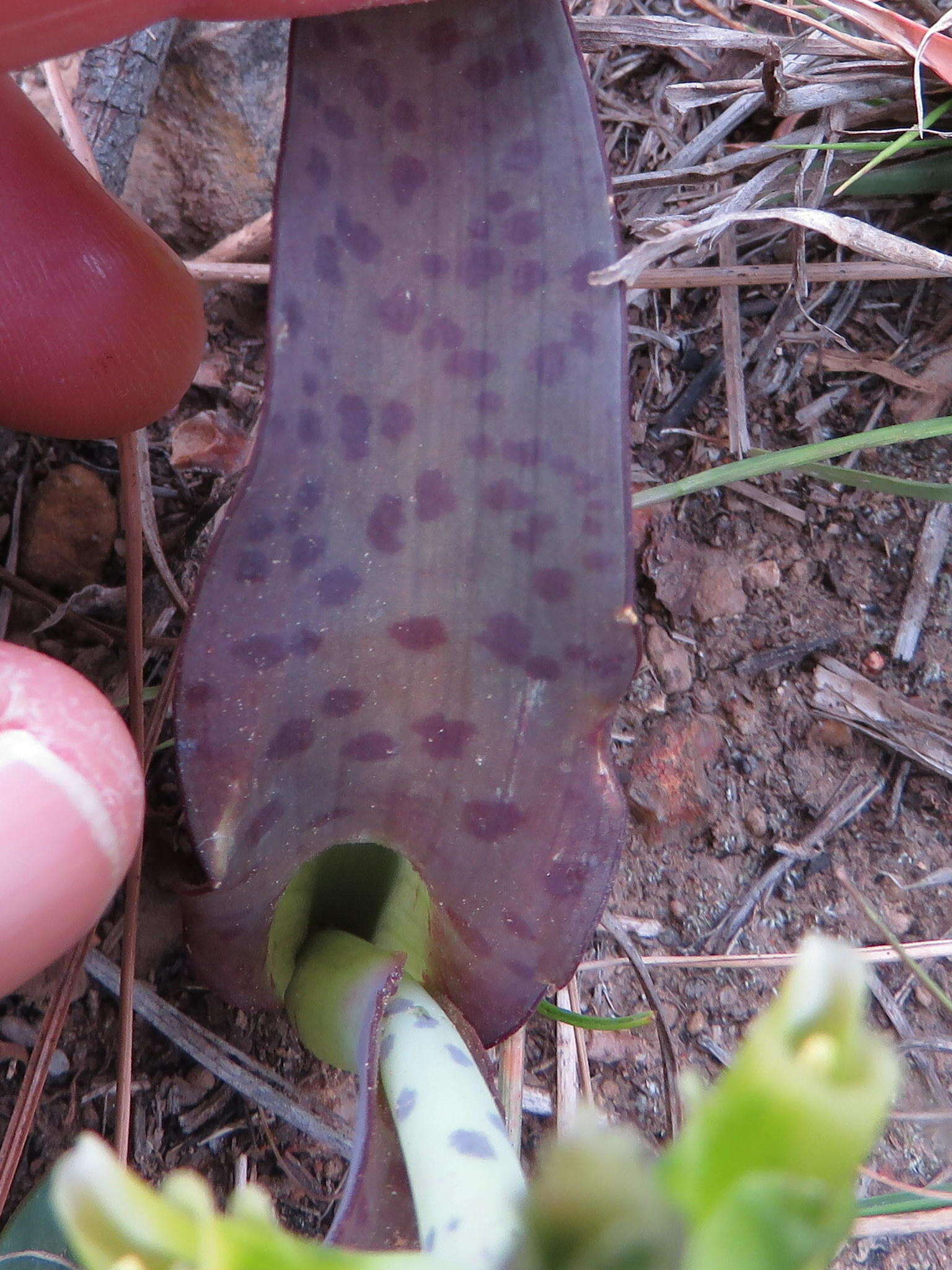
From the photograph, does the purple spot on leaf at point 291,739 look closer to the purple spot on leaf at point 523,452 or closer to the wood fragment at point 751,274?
the purple spot on leaf at point 523,452

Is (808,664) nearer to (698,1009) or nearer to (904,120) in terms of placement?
(698,1009)

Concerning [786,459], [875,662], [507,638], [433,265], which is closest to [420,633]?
[507,638]

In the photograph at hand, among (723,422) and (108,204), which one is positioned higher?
(108,204)

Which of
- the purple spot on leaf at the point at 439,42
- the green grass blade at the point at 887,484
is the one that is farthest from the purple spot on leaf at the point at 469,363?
the green grass blade at the point at 887,484

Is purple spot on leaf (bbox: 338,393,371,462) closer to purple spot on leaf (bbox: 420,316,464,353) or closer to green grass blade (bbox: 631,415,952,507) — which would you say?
purple spot on leaf (bbox: 420,316,464,353)

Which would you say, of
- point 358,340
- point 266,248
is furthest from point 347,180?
point 266,248

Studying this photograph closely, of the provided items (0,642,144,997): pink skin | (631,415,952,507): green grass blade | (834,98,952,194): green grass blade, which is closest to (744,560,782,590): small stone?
(631,415,952,507): green grass blade
